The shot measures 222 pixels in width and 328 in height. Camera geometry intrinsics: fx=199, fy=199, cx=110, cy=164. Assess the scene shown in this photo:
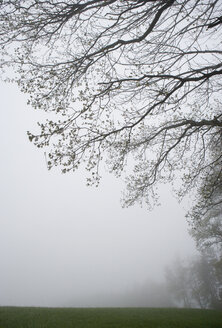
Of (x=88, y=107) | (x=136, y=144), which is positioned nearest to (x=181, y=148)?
(x=136, y=144)

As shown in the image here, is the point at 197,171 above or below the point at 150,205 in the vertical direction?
above

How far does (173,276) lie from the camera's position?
3850 cm

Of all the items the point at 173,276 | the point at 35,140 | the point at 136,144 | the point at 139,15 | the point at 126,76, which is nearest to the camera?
the point at 35,140

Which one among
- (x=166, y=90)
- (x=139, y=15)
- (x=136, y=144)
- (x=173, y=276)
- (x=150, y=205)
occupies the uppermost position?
(x=139, y=15)

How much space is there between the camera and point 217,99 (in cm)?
809

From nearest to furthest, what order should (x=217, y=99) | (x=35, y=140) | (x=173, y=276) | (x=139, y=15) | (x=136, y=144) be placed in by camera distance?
(x=35, y=140), (x=139, y=15), (x=136, y=144), (x=217, y=99), (x=173, y=276)

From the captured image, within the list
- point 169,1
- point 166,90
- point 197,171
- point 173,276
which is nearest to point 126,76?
point 166,90

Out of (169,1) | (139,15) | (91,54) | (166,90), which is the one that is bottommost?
(166,90)

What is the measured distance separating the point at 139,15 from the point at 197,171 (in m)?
5.70

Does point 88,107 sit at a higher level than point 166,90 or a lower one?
lower

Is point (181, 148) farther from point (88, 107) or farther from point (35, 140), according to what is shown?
point (35, 140)

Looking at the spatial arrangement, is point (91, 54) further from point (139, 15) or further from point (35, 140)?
point (35, 140)

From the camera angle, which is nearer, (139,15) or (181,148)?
(139,15)

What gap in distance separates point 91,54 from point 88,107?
4.62ft
